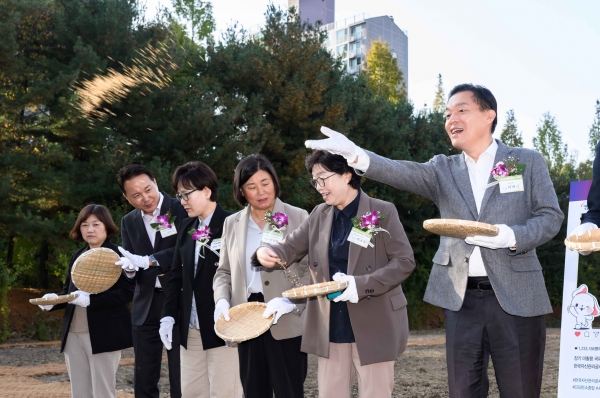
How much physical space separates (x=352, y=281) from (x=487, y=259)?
62 cm

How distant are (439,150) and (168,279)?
66.2 feet

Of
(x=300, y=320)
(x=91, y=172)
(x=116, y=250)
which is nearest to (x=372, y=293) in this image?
(x=300, y=320)

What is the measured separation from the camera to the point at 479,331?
3.02 meters

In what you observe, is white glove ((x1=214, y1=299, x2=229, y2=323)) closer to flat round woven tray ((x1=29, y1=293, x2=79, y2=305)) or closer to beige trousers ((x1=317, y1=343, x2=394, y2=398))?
beige trousers ((x1=317, y1=343, x2=394, y2=398))

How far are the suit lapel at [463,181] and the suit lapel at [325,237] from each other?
0.63 meters

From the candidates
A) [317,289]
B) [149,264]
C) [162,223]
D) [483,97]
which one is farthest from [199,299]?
[483,97]

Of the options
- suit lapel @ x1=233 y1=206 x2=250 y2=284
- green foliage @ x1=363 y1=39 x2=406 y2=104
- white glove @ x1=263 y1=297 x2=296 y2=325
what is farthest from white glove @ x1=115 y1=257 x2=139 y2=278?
green foliage @ x1=363 y1=39 x2=406 y2=104

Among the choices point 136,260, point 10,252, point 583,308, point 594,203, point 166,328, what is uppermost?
point 594,203

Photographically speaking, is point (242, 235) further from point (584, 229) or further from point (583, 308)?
point (583, 308)

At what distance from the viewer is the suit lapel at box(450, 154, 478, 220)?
10.4 ft

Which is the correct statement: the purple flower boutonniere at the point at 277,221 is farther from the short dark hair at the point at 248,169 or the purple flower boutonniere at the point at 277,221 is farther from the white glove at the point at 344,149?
the white glove at the point at 344,149

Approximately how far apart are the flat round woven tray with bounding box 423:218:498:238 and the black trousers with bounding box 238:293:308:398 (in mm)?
1196

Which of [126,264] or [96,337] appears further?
[96,337]

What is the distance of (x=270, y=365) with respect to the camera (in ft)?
11.9
